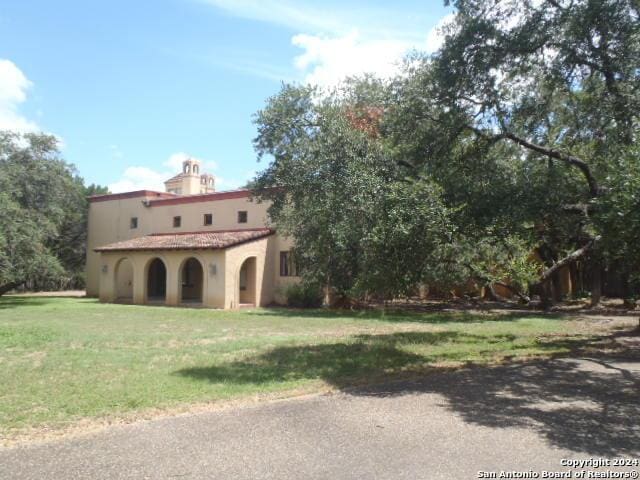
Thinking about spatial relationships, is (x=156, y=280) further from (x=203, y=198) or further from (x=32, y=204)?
(x=32, y=204)

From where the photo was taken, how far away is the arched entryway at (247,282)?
26.9 metres

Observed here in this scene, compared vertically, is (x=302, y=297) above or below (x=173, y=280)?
below

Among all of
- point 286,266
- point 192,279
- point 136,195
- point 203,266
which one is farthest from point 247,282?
point 136,195

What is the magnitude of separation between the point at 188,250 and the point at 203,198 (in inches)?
215

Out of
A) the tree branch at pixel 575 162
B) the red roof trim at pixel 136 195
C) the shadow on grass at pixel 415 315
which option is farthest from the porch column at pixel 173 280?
the tree branch at pixel 575 162

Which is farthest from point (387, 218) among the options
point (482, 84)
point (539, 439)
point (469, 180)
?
point (539, 439)

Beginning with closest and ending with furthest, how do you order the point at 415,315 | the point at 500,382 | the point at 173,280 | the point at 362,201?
the point at 500,382 → the point at 362,201 → the point at 415,315 → the point at 173,280

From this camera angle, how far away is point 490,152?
12.6 m

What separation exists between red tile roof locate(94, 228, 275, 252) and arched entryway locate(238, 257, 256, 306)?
142cm

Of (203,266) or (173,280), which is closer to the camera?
(203,266)

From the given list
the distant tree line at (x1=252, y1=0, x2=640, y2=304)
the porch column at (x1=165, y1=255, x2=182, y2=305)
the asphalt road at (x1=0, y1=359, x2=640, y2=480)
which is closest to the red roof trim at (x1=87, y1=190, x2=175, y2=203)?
the porch column at (x1=165, y1=255, x2=182, y2=305)

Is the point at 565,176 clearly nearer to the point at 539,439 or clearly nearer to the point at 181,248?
the point at 539,439

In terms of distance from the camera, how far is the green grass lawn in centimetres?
738

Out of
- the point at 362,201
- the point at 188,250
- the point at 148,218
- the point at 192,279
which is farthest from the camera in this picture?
the point at 148,218
